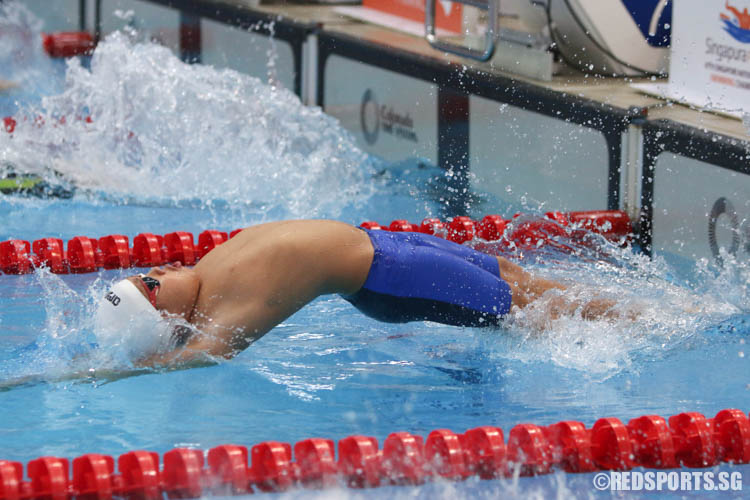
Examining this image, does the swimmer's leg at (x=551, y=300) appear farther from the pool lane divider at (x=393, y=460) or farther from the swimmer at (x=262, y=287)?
the pool lane divider at (x=393, y=460)

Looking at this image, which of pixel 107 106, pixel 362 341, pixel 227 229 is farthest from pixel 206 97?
pixel 362 341

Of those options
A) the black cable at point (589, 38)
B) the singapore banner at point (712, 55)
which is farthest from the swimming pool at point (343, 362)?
the black cable at point (589, 38)

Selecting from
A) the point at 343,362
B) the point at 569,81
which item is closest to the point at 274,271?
the point at 343,362

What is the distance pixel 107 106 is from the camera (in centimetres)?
495

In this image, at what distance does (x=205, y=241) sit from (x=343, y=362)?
3.32ft

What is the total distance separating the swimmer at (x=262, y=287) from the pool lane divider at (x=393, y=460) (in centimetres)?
36

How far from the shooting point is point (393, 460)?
2.17 m

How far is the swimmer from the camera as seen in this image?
251cm

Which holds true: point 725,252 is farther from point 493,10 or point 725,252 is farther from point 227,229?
point 227,229

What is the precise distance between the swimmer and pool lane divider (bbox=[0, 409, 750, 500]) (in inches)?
14.2

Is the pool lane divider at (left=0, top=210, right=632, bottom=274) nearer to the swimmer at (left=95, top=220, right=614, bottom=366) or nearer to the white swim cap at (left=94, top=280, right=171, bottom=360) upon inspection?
the swimmer at (left=95, top=220, right=614, bottom=366)

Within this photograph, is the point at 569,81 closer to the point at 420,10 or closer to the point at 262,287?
the point at 420,10

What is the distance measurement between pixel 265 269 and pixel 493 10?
2129 millimetres

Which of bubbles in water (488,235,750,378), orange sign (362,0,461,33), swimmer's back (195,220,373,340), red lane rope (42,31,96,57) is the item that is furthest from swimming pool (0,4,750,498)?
red lane rope (42,31,96,57)
